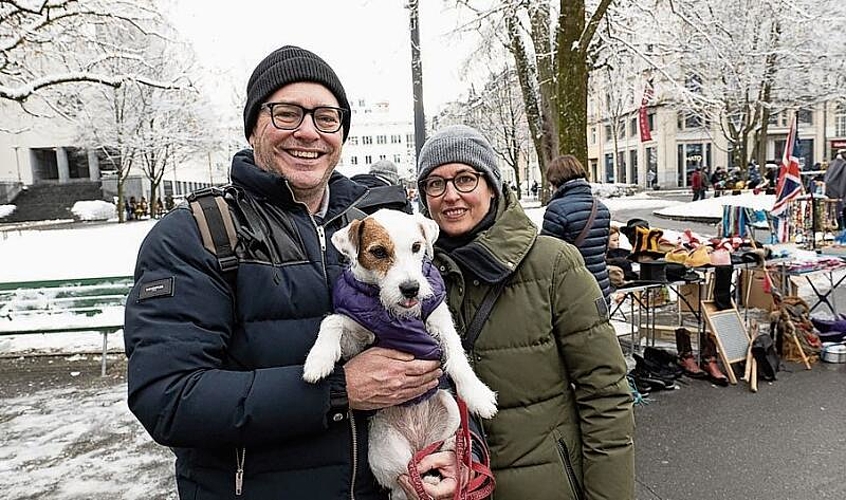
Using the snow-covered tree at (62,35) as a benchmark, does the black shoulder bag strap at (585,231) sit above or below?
below

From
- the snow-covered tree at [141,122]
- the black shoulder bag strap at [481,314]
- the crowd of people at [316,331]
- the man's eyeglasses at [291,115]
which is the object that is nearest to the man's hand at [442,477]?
the crowd of people at [316,331]

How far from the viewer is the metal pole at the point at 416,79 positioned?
11.1 m

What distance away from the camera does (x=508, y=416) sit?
8.15 ft

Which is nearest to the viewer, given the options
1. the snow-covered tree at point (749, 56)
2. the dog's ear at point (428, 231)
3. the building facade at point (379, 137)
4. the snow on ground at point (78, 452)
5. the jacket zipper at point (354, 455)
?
the jacket zipper at point (354, 455)

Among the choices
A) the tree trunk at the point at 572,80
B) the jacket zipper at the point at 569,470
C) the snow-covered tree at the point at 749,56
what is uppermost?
the snow-covered tree at the point at 749,56

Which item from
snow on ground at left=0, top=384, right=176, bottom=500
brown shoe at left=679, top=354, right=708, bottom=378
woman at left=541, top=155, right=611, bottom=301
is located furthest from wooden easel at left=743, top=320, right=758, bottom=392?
snow on ground at left=0, top=384, right=176, bottom=500

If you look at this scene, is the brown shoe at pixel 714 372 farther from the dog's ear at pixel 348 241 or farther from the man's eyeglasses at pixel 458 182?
the dog's ear at pixel 348 241

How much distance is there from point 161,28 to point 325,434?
59.8 feet

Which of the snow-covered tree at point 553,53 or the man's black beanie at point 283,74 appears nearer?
the man's black beanie at point 283,74

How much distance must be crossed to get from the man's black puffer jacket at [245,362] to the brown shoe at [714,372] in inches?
241

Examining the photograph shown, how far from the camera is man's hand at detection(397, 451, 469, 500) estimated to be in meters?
2.09

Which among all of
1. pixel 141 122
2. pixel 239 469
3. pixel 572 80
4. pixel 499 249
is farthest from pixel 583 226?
pixel 141 122

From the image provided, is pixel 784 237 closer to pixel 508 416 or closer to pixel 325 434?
pixel 508 416

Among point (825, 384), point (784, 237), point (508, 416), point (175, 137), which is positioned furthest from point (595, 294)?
point (175, 137)
